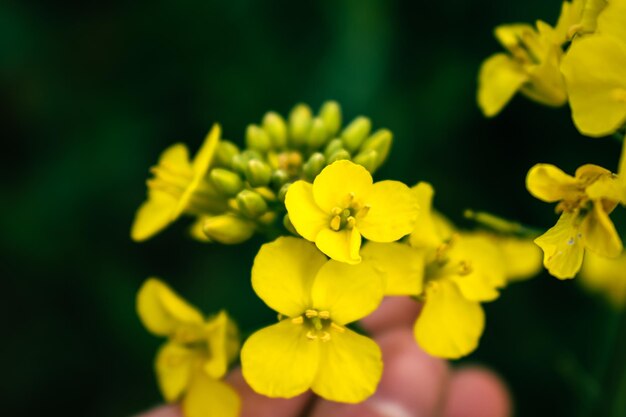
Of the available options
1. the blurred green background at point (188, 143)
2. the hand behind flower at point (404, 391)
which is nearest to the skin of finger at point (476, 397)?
the hand behind flower at point (404, 391)

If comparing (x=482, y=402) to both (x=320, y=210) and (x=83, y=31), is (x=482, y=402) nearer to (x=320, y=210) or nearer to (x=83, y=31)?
(x=320, y=210)

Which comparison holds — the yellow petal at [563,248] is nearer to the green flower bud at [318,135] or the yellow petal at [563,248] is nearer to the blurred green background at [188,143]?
the green flower bud at [318,135]

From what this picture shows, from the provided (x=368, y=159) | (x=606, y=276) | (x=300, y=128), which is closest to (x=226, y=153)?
(x=300, y=128)

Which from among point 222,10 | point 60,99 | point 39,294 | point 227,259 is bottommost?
point 39,294

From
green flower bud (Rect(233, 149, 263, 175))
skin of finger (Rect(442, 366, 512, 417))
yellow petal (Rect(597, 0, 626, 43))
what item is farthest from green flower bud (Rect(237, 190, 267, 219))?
skin of finger (Rect(442, 366, 512, 417))

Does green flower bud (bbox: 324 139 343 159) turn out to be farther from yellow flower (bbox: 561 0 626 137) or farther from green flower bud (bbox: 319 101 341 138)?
yellow flower (bbox: 561 0 626 137)

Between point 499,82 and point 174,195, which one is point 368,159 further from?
point 174,195

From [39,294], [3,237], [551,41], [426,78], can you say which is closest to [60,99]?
[3,237]
